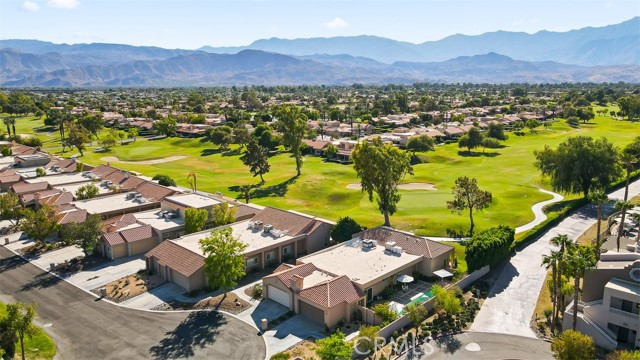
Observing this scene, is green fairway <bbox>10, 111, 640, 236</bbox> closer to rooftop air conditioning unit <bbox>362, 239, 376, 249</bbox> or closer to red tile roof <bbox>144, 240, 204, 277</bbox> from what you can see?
rooftop air conditioning unit <bbox>362, 239, 376, 249</bbox>

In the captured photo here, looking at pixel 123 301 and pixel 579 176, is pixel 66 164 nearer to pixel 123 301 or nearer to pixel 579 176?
pixel 123 301

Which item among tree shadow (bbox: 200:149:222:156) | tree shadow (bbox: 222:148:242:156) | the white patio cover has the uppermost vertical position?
the white patio cover

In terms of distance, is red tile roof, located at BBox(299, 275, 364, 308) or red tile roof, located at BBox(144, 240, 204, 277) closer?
red tile roof, located at BBox(299, 275, 364, 308)

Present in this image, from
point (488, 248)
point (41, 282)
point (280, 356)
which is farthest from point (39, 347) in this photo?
point (488, 248)

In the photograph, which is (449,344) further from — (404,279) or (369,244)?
(369,244)

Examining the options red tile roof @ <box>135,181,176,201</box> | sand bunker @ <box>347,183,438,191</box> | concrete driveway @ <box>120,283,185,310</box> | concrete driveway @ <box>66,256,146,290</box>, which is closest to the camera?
concrete driveway @ <box>120,283,185,310</box>

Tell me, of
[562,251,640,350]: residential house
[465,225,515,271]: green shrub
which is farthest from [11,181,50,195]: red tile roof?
[562,251,640,350]: residential house
